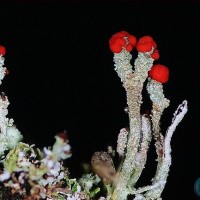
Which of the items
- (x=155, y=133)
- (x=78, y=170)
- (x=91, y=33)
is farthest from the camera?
(x=91, y=33)

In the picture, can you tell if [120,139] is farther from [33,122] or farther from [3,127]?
[33,122]

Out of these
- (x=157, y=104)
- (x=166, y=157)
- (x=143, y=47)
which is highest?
(x=143, y=47)

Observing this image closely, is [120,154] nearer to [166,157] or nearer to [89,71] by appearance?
[166,157]

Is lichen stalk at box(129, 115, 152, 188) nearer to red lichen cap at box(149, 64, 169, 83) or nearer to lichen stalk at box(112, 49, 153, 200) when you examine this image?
lichen stalk at box(112, 49, 153, 200)

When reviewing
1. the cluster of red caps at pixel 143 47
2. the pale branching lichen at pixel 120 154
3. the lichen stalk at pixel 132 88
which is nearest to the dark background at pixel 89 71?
the pale branching lichen at pixel 120 154

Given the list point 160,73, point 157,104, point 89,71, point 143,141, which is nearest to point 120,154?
point 143,141

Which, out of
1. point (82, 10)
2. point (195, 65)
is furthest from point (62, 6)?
point (195, 65)

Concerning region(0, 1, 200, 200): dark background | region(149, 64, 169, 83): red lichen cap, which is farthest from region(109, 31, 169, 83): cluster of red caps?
region(0, 1, 200, 200): dark background

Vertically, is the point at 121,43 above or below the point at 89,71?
below
